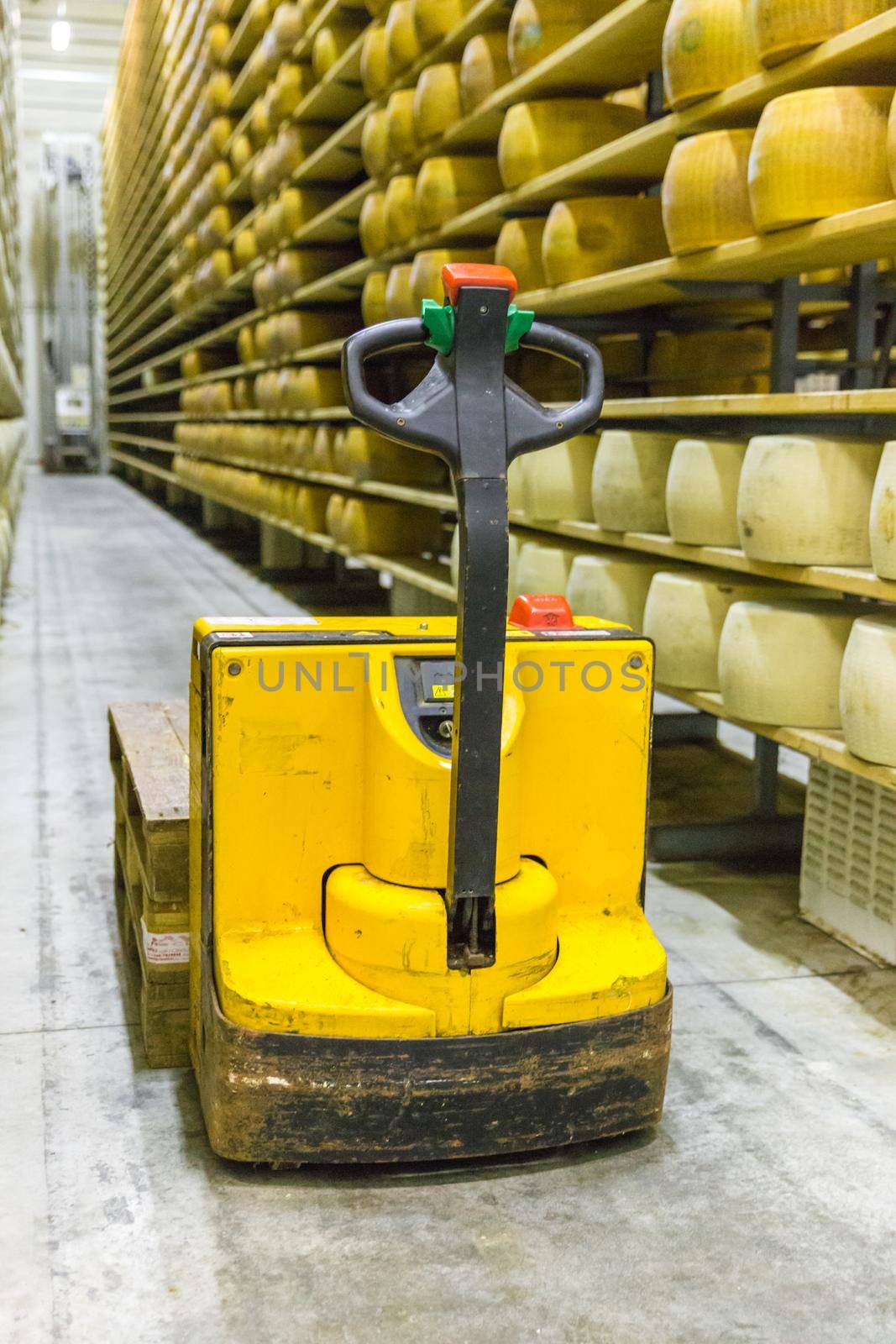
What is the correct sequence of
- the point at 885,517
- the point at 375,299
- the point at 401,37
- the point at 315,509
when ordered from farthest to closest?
the point at 315,509 → the point at 375,299 → the point at 401,37 → the point at 885,517

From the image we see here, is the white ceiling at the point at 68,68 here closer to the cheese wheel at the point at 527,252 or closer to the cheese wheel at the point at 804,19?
the cheese wheel at the point at 527,252

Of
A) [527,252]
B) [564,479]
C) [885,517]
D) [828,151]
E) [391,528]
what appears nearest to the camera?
[885,517]

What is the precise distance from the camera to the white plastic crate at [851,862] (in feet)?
A: 9.64

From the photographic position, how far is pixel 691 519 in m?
3.37

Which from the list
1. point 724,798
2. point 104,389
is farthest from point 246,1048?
point 104,389

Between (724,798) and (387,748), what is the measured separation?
2.24 metres

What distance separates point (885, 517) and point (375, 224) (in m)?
4.08

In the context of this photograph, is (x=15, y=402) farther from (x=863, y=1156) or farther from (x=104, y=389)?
(x=104, y=389)

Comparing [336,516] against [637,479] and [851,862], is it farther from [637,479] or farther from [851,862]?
[851,862]

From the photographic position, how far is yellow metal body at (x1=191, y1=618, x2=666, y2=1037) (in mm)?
1990

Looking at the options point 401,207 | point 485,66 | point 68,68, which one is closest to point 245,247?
point 401,207

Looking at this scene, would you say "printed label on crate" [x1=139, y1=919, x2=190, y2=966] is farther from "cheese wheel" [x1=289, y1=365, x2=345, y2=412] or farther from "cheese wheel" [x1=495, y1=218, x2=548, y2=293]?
"cheese wheel" [x1=289, y1=365, x2=345, y2=412]

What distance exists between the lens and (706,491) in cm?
332

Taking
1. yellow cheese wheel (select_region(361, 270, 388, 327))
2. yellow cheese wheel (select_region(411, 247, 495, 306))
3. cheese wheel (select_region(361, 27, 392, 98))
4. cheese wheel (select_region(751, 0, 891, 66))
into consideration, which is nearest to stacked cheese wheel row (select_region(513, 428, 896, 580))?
cheese wheel (select_region(751, 0, 891, 66))
